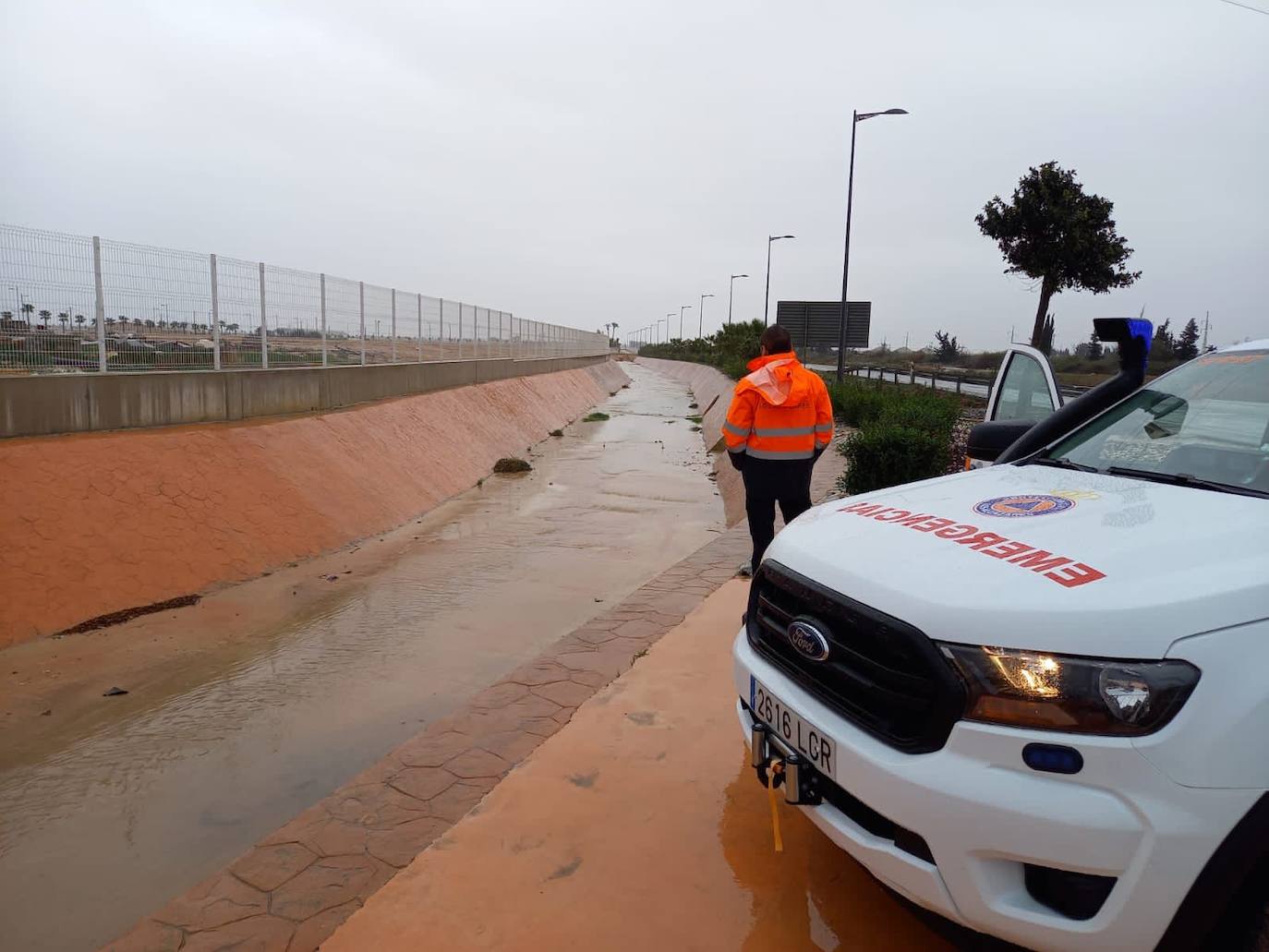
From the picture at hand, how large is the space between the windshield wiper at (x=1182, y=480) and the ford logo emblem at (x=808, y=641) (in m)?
1.24

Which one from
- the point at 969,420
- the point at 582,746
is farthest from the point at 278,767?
the point at 969,420

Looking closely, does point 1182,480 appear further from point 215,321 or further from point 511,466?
point 511,466

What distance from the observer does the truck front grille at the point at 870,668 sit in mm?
2025

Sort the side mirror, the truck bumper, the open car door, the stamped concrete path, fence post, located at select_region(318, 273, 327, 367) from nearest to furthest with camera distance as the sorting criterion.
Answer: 1. the truck bumper
2. the stamped concrete path
3. the side mirror
4. the open car door
5. fence post, located at select_region(318, 273, 327, 367)

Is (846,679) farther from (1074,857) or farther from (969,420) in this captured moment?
(969,420)

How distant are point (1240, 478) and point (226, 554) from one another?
902 centimetres

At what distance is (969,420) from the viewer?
1797 centimetres

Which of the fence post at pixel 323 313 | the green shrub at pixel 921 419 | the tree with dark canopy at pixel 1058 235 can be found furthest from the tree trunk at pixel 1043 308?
the fence post at pixel 323 313

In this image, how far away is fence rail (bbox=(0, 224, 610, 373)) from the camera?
31.2ft

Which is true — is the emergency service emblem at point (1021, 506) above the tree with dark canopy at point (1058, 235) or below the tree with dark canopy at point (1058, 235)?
below

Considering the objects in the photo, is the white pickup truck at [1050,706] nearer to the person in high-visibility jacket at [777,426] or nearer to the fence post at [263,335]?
the person in high-visibility jacket at [777,426]

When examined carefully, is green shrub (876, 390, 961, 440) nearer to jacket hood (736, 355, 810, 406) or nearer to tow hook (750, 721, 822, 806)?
jacket hood (736, 355, 810, 406)

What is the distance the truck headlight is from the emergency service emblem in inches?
27.8

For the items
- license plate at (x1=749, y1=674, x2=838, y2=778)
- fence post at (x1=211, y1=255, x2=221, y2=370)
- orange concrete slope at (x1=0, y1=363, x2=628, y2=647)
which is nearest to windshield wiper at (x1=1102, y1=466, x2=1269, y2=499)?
license plate at (x1=749, y1=674, x2=838, y2=778)
